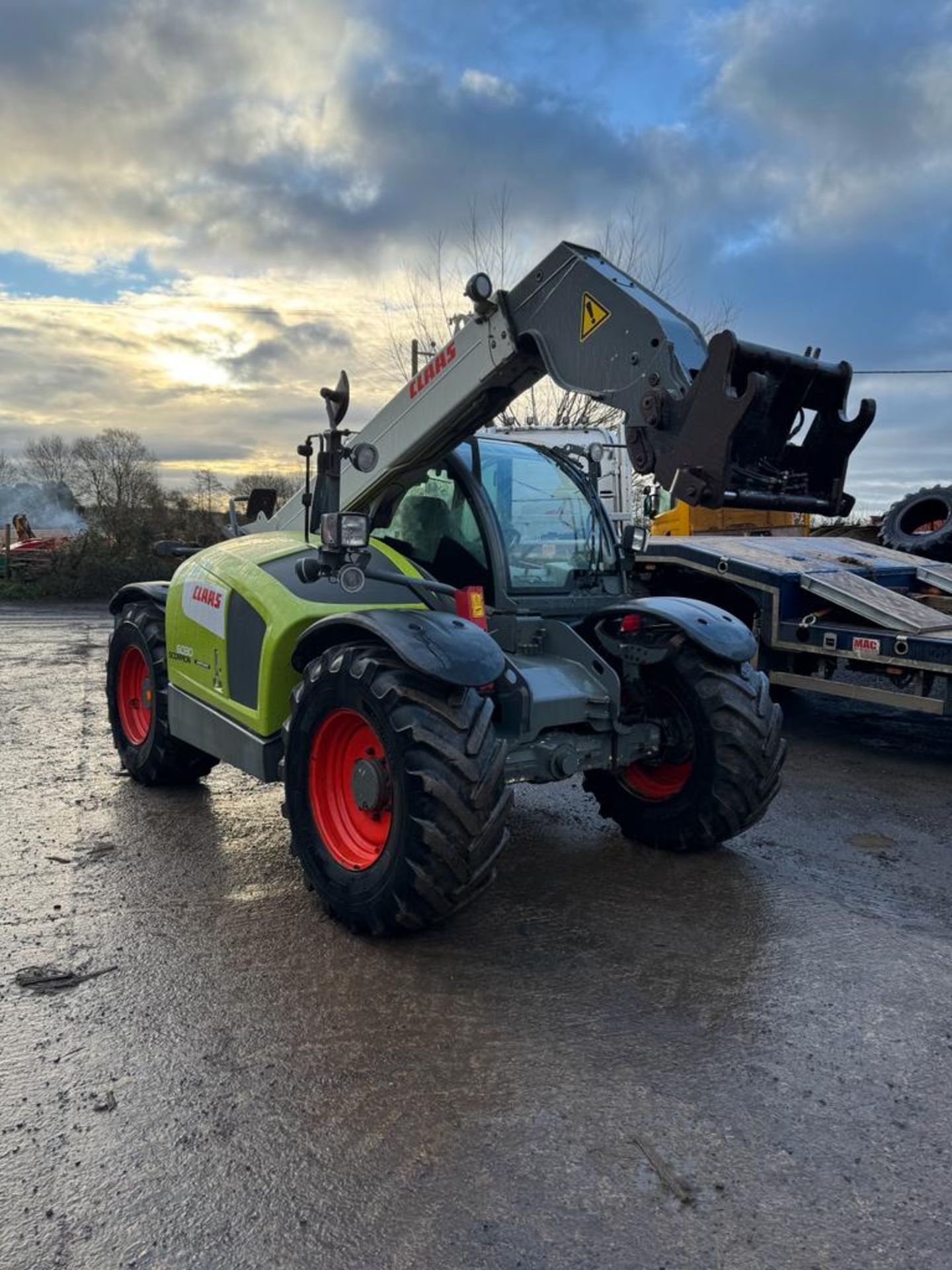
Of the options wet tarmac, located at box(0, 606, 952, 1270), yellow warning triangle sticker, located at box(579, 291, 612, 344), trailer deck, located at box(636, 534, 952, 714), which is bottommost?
wet tarmac, located at box(0, 606, 952, 1270)

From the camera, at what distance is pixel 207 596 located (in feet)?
15.9

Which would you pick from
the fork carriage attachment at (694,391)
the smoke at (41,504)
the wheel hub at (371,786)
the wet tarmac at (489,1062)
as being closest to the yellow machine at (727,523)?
the wet tarmac at (489,1062)

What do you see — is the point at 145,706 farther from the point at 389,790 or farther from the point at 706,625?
the point at 706,625

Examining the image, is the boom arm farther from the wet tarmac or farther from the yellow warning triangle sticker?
the wet tarmac

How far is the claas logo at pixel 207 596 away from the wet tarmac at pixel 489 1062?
1.21 meters

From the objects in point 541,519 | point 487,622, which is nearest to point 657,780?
point 487,622

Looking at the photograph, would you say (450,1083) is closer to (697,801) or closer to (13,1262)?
(13,1262)

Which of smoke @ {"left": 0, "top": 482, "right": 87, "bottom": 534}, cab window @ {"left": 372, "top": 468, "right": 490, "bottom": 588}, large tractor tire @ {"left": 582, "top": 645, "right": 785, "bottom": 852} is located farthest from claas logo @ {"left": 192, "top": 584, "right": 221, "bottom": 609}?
smoke @ {"left": 0, "top": 482, "right": 87, "bottom": 534}

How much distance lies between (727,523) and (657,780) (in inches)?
275

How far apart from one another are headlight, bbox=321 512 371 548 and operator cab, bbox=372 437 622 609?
659 mm

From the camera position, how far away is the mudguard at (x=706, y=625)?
4375 millimetres

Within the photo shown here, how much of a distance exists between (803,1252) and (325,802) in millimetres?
2342

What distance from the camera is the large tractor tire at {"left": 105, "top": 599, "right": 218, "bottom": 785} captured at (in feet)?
18.3

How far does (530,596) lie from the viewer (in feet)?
15.3
